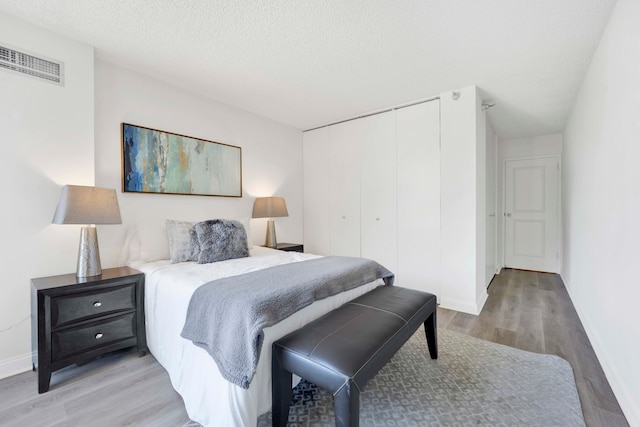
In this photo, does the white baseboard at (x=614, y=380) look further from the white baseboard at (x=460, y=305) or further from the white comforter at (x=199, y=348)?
the white comforter at (x=199, y=348)

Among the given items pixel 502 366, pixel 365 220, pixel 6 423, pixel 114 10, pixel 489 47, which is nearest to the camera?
pixel 6 423

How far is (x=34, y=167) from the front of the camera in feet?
6.44

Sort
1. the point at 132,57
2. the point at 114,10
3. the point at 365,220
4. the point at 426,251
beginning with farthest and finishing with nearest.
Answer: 1. the point at 365,220
2. the point at 426,251
3. the point at 132,57
4. the point at 114,10

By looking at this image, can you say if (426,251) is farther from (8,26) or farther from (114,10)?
(8,26)

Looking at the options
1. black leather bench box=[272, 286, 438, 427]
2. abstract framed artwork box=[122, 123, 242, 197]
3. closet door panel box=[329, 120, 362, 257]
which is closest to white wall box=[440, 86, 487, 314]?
closet door panel box=[329, 120, 362, 257]

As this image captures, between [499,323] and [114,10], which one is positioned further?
[499,323]

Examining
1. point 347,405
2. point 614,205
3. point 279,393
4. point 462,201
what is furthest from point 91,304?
point 614,205

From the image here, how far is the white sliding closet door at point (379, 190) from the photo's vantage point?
3529 millimetres

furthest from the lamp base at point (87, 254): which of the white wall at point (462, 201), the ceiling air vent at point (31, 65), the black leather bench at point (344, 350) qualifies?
the white wall at point (462, 201)

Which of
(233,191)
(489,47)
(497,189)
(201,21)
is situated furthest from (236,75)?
(497,189)

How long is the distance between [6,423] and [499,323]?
3576 mm

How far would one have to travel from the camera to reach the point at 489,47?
2.17 meters

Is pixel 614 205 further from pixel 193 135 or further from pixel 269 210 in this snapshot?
pixel 193 135

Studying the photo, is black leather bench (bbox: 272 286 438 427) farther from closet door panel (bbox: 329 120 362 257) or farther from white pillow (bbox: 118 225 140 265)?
closet door panel (bbox: 329 120 362 257)
